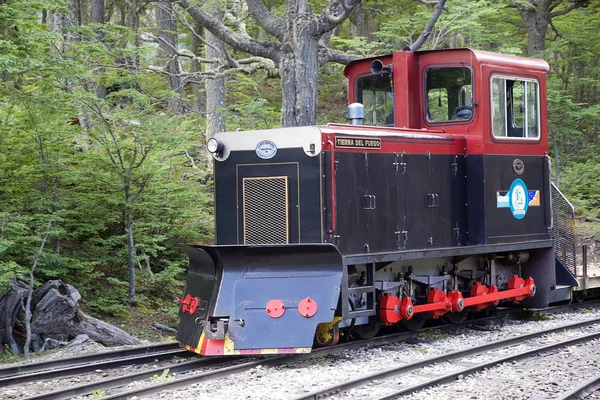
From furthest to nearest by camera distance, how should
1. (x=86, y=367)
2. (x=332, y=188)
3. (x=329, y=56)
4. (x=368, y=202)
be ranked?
(x=329, y=56) < (x=368, y=202) < (x=332, y=188) < (x=86, y=367)

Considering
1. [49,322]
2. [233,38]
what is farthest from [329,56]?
[49,322]

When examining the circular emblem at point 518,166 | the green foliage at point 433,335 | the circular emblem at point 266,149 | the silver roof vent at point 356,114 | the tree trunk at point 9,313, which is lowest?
the green foliage at point 433,335

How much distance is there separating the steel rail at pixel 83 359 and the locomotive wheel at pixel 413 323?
9.00 ft

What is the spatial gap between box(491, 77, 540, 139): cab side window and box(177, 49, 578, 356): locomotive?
0.02 meters

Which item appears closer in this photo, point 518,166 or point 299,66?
point 518,166

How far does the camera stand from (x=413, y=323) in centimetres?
885

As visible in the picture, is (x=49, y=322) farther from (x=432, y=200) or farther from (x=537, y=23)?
(x=537, y=23)

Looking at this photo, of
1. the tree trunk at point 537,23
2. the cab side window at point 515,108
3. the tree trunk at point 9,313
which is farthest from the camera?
the tree trunk at point 537,23

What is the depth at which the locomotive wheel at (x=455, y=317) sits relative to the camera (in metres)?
9.37

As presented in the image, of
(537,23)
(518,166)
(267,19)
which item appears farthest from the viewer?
(537,23)

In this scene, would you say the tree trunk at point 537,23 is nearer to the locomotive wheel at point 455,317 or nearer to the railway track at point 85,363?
the locomotive wheel at point 455,317

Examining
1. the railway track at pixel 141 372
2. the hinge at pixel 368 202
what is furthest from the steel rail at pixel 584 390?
the hinge at pixel 368 202

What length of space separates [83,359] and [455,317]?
4.71 m

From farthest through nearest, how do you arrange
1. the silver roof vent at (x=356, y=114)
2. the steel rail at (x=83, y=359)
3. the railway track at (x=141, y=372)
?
1. the silver roof vent at (x=356, y=114)
2. the steel rail at (x=83, y=359)
3. the railway track at (x=141, y=372)
